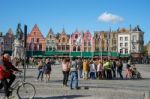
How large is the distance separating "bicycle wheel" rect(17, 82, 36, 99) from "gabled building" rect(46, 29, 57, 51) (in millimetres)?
110959

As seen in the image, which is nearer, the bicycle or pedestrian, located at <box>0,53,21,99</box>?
pedestrian, located at <box>0,53,21,99</box>

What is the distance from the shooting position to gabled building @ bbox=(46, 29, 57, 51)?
126075 millimetres

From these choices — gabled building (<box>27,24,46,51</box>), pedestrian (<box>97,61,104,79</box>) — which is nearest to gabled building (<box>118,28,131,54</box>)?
gabled building (<box>27,24,46,51</box>)

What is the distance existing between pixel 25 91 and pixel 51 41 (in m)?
113

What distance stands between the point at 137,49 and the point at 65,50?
25244 millimetres

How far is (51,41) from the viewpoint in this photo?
5005 inches

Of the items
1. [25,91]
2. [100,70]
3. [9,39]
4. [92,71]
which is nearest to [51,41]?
[9,39]

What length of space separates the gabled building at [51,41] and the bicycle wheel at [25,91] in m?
111

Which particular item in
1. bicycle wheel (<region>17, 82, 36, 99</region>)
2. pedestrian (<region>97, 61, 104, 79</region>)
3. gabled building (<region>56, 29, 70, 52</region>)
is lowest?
bicycle wheel (<region>17, 82, 36, 99</region>)

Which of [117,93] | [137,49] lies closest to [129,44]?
[137,49]

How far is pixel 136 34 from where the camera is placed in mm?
133375

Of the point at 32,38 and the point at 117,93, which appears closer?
the point at 117,93

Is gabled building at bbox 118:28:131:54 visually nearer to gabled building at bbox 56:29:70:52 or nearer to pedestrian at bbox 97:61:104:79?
gabled building at bbox 56:29:70:52

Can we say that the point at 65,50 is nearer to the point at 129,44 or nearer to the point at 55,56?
the point at 55,56
